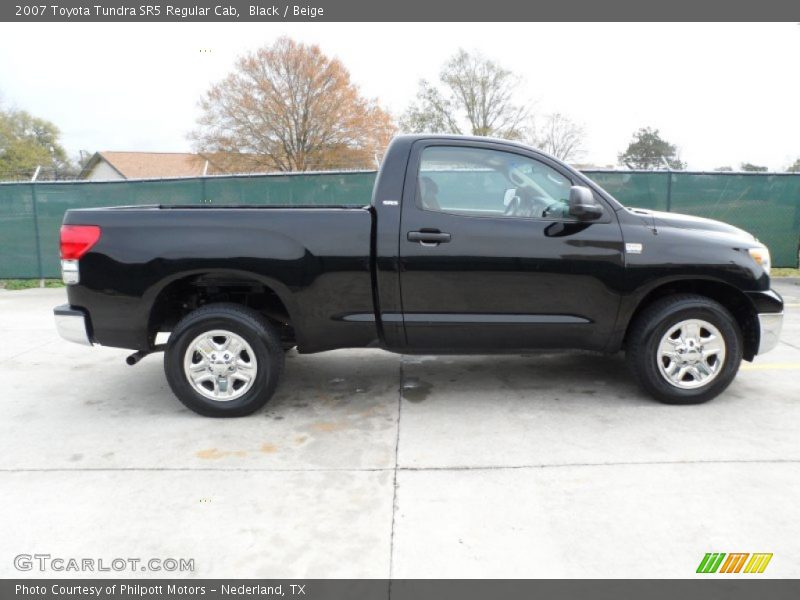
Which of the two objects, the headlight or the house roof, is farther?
the house roof

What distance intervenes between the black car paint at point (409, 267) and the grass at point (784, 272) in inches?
326

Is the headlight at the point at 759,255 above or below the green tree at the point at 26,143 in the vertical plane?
below

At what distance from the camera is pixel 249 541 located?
8.98ft

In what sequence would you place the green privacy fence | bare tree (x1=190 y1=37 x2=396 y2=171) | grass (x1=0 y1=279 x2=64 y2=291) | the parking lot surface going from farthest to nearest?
bare tree (x1=190 y1=37 x2=396 y2=171) → grass (x1=0 y1=279 x2=64 y2=291) → the green privacy fence → the parking lot surface

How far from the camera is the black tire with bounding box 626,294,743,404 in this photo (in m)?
4.12

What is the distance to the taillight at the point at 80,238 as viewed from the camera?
401 centimetres

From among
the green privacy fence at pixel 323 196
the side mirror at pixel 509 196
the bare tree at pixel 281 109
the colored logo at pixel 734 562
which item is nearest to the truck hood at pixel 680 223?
the side mirror at pixel 509 196

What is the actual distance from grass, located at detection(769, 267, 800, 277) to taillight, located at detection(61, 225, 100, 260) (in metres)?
11.5

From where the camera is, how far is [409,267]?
4020 mm

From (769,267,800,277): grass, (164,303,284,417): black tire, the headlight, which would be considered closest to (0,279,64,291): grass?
(164,303,284,417): black tire

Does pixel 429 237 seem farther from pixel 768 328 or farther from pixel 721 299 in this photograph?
pixel 768 328

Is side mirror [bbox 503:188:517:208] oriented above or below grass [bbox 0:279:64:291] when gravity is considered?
above

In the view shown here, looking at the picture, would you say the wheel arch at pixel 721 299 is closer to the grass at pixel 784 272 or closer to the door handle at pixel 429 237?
the door handle at pixel 429 237

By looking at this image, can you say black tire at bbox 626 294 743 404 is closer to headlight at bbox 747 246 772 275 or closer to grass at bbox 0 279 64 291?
headlight at bbox 747 246 772 275
